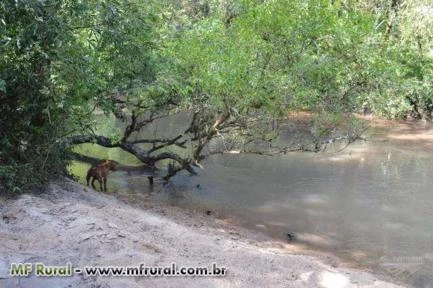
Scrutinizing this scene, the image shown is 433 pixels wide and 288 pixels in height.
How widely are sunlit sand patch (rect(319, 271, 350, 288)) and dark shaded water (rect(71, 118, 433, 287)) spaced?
2.02m

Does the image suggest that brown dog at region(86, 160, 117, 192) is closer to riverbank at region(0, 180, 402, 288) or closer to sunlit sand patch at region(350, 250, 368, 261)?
riverbank at region(0, 180, 402, 288)

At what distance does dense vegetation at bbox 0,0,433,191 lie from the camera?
289 inches

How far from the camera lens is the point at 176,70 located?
11.1 meters

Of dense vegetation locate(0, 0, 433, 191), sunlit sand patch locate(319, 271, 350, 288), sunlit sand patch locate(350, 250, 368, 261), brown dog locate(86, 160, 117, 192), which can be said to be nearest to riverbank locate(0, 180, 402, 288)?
sunlit sand patch locate(319, 271, 350, 288)

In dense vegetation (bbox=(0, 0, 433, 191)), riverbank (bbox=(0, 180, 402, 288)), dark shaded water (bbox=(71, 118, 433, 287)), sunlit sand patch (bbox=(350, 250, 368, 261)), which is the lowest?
sunlit sand patch (bbox=(350, 250, 368, 261))

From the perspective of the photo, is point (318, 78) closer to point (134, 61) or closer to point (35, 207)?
point (134, 61)

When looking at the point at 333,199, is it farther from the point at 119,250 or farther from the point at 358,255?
the point at 119,250

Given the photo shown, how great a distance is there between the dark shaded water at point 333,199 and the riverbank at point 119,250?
1407 millimetres

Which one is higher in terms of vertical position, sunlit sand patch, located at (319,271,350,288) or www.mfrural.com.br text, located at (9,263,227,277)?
www.mfrural.com.br text, located at (9,263,227,277)

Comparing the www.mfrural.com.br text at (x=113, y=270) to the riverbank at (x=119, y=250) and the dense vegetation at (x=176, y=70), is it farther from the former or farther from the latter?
the dense vegetation at (x=176, y=70)

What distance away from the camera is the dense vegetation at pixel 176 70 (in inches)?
289

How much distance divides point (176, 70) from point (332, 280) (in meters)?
6.18

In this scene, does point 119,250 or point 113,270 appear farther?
point 119,250

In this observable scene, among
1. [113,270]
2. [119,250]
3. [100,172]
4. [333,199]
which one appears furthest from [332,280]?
[100,172]
